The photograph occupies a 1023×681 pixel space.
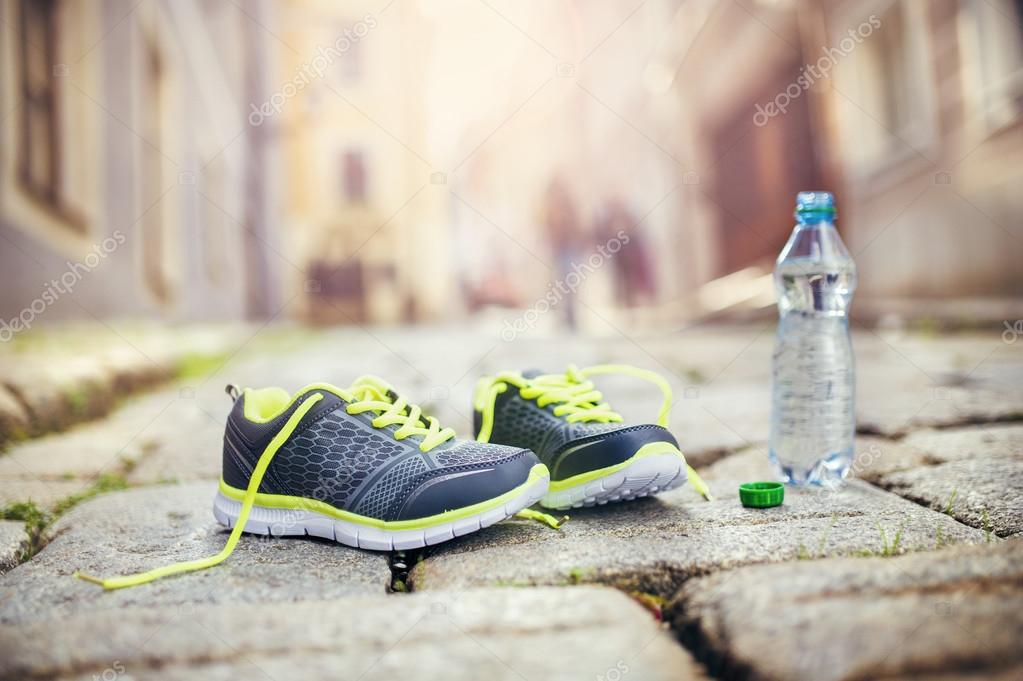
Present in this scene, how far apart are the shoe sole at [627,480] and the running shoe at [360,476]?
0.26ft

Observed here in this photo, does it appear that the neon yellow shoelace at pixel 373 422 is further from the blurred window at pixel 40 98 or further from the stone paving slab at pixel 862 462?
the blurred window at pixel 40 98

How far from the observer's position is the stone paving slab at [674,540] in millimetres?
994

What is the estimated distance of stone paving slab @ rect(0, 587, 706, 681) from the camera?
74cm

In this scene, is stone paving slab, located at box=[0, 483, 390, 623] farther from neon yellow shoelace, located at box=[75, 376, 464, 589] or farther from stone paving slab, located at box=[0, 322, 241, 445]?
stone paving slab, located at box=[0, 322, 241, 445]

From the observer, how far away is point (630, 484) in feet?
4.20

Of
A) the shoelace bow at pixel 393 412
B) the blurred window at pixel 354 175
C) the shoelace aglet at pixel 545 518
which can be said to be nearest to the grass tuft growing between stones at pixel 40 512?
the shoelace bow at pixel 393 412

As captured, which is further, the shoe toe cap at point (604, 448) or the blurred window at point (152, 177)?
the blurred window at point (152, 177)

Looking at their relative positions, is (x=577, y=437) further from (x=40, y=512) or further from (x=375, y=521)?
(x=40, y=512)

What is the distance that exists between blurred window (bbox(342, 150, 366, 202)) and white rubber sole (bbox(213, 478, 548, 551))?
609 inches

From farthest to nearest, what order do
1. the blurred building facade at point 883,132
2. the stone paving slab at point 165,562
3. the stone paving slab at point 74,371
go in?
1. the blurred building facade at point 883,132
2. the stone paving slab at point 74,371
3. the stone paving slab at point 165,562

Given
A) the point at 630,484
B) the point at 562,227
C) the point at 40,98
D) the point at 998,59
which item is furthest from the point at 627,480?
the point at 562,227

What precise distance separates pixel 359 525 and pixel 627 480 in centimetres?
43

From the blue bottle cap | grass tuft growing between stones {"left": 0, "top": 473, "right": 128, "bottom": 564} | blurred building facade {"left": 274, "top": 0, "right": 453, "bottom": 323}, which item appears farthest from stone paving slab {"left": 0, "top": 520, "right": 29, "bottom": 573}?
blurred building facade {"left": 274, "top": 0, "right": 453, "bottom": 323}

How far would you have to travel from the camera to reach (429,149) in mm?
17188
